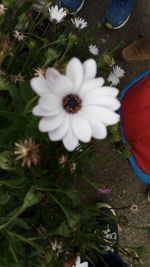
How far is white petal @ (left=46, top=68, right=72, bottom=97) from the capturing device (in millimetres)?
387

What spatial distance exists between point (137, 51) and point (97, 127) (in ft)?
2.67

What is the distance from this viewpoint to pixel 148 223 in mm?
1217

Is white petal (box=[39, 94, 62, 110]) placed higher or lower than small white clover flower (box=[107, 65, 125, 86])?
higher

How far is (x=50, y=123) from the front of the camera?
398mm

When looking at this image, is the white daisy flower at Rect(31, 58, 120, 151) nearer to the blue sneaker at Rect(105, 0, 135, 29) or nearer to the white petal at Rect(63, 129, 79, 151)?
the white petal at Rect(63, 129, 79, 151)

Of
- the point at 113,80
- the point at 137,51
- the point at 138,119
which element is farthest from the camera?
the point at 137,51

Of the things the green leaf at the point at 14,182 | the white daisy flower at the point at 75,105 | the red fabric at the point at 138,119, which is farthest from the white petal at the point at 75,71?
the red fabric at the point at 138,119

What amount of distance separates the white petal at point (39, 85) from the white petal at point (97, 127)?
0.23ft

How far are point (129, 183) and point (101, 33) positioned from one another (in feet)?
1.68

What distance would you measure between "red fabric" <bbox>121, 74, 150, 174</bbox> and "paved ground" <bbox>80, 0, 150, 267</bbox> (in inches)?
9.3

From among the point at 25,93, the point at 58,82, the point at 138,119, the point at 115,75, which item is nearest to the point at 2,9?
the point at 25,93

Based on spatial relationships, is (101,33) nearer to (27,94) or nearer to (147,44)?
(147,44)

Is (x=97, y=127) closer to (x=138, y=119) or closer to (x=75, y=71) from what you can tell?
(x=75, y=71)

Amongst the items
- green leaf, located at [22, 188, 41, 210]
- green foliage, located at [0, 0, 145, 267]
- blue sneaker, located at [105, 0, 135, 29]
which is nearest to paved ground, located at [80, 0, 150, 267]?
blue sneaker, located at [105, 0, 135, 29]
